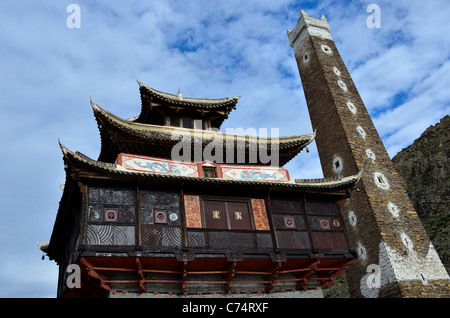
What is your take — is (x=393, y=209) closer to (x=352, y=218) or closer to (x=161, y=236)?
(x=352, y=218)

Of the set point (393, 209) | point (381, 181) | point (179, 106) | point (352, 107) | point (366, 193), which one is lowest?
point (393, 209)

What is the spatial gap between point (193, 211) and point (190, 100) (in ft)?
22.7

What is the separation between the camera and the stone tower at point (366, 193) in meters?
19.1

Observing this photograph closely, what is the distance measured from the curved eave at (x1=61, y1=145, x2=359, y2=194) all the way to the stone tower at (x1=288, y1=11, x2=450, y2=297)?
2.47 metres

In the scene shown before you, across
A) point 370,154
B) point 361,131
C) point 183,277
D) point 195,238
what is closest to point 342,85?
point 361,131

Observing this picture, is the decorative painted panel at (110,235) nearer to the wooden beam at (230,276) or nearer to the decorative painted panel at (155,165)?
the decorative painted panel at (155,165)

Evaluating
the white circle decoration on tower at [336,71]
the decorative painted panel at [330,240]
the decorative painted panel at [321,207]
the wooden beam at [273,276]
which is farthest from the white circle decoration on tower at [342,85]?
the wooden beam at [273,276]

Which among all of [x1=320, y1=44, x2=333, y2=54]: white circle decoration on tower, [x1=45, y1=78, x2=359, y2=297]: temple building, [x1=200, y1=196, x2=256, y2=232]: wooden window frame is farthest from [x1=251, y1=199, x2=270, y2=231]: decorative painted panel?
[x1=320, y1=44, x2=333, y2=54]: white circle decoration on tower

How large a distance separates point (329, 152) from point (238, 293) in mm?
12467

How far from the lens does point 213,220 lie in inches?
561

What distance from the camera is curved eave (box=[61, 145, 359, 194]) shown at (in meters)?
12.8
